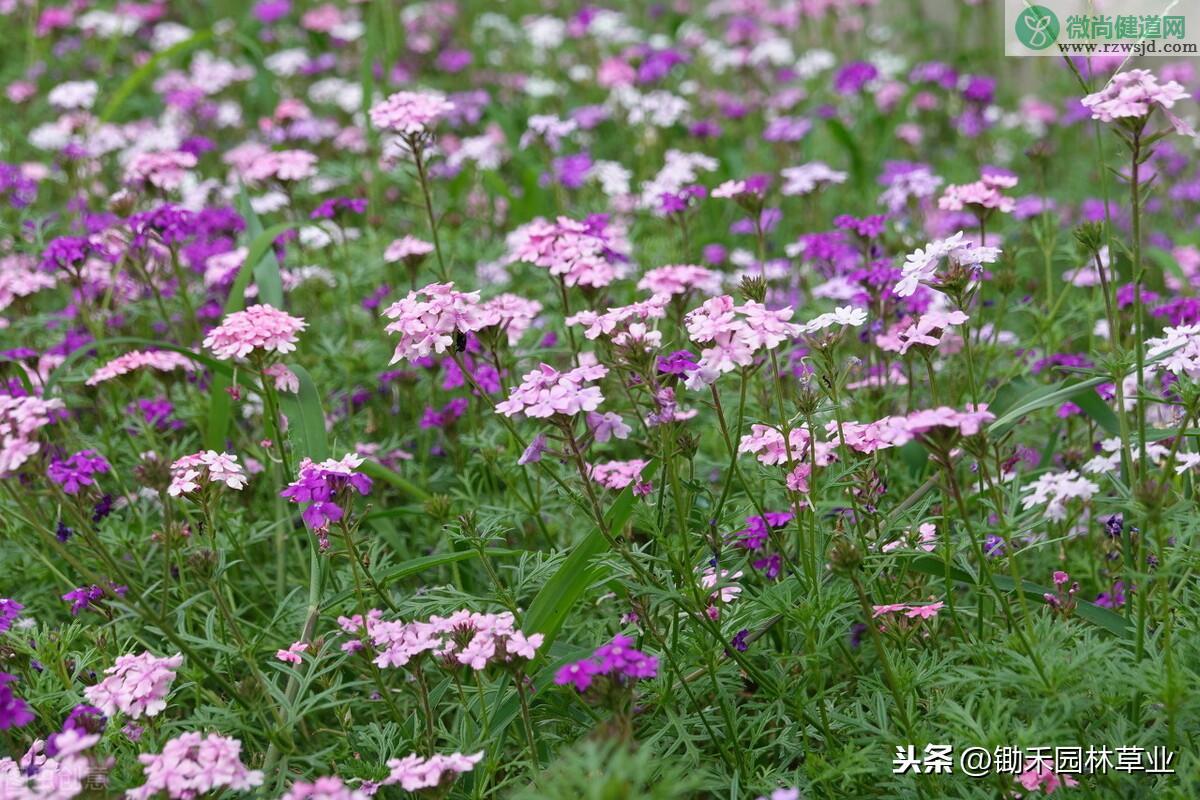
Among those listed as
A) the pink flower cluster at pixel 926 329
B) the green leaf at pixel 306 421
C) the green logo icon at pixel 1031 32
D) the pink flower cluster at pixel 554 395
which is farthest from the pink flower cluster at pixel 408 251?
the green logo icon at pixel 1031 32

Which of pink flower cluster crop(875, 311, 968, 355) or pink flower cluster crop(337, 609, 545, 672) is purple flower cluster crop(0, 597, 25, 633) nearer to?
pink flower cluster crop(337, 609, 545, 672)

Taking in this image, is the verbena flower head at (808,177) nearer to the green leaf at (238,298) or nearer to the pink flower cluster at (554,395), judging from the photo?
the green leaf at (238,298)

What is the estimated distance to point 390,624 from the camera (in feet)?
7.39

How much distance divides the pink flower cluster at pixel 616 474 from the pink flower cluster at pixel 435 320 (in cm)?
41

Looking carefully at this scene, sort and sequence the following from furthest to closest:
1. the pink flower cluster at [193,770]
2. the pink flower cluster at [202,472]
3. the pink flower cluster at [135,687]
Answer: the pink flower cluster at [202,472]
the pink flower cluster at [135,687]
the pink flower cluster at [193,770]

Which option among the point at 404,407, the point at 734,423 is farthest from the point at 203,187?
the point at 734,423

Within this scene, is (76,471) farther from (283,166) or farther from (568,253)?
(283,166)

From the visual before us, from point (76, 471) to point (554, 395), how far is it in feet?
3.98

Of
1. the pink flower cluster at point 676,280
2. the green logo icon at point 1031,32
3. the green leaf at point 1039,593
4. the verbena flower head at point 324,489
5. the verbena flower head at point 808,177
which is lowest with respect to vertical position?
the green leaf at point 1039,593

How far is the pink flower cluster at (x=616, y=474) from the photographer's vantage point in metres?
2.51

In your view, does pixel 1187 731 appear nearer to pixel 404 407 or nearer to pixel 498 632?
pixel 498 632

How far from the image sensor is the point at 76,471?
8.64ft

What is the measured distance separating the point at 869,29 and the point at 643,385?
6.29m

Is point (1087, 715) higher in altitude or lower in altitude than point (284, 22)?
lower
